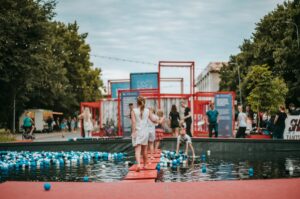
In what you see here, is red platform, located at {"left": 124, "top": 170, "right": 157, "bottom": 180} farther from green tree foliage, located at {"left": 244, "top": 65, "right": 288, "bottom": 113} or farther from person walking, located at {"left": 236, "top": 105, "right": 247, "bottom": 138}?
green tree foliage, located at {"left": 244, "top": 65, "right": 288, "bottom": 113}

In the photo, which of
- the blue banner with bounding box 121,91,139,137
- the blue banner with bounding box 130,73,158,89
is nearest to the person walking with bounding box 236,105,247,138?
the blue banner with bounding box 121,91,139,137

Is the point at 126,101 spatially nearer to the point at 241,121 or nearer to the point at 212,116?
the point at 212,116

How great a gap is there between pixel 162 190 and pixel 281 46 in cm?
4139

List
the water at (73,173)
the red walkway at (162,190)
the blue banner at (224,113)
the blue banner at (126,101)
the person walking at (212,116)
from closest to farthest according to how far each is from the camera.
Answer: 1. the red walkway at (162,190)
2. the water at (73,173)
3. the person walking at (212,116)
4. the blue banner at (126,101)
5. the blue banner at (224,113)

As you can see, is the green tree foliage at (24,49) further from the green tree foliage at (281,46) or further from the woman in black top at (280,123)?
the green tree foliage at (281,46)

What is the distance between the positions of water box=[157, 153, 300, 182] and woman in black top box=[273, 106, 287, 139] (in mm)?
4676

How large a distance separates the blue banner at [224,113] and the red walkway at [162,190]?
592 inches

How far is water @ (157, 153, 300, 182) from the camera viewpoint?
1200 cm

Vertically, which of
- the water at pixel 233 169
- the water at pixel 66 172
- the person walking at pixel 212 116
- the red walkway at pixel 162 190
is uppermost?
the person walking at pixel 212 116

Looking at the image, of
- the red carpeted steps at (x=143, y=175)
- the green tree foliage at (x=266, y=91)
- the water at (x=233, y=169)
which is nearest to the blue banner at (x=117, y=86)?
the green tree foliage at (x=266, y=91)

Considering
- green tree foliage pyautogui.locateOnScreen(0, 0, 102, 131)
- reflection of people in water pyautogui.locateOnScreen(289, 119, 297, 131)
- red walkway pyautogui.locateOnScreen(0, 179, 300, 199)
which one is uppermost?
green tree foliage pyautogui.locateOnScreen(0, 0, 102, 131)

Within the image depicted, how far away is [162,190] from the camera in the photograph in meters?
9.20

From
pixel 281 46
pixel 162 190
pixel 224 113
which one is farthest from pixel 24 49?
pixel 162 190

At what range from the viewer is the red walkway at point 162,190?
8.53m
